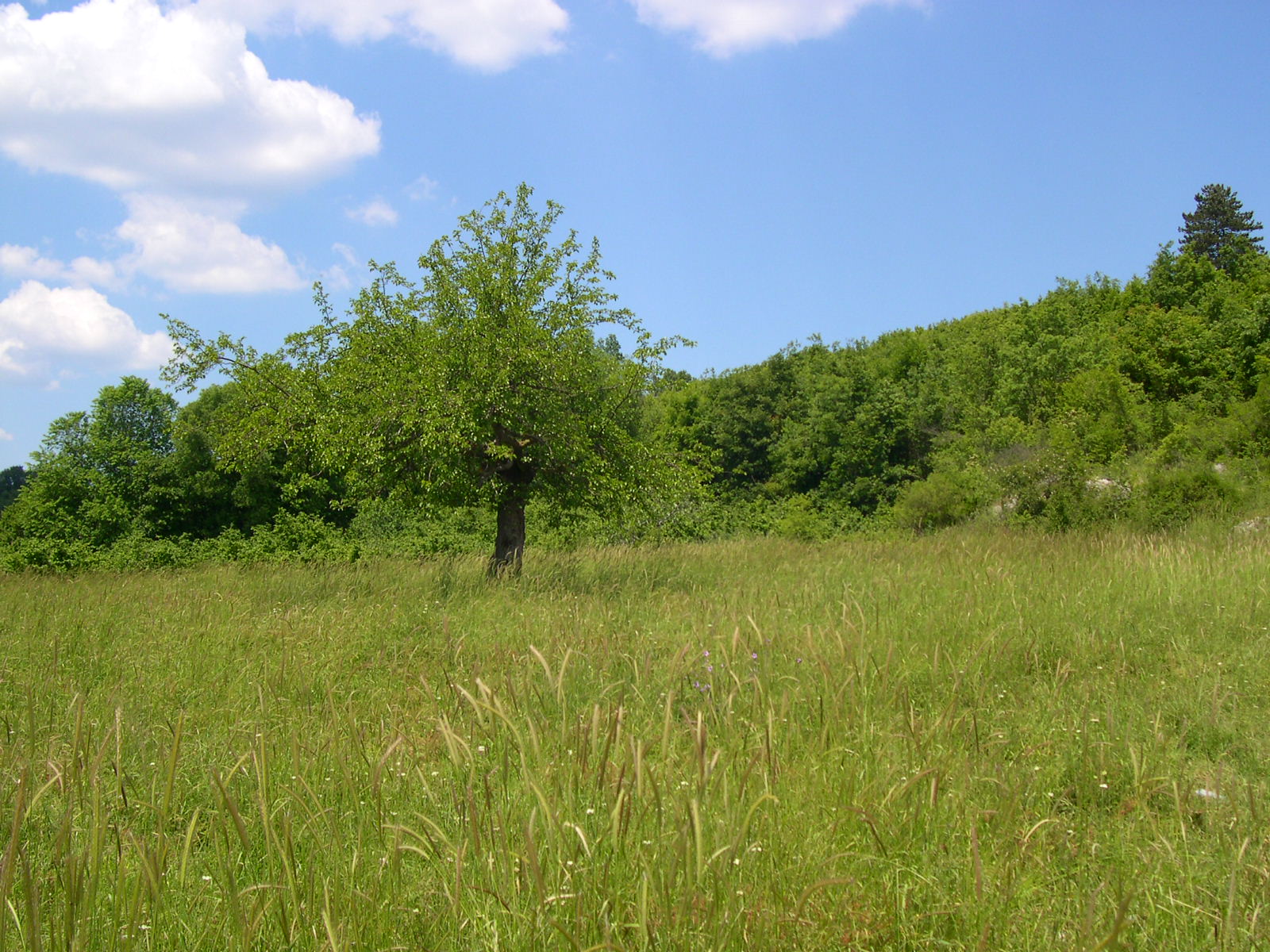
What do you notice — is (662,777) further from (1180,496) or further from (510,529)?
(1180,496)

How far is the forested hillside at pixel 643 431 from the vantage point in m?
11.4

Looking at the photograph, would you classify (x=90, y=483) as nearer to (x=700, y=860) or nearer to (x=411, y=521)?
(x=411, y=521)

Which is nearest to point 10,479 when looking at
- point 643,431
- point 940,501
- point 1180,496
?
point 643,431

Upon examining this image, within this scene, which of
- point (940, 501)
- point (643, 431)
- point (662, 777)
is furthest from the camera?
point (940, 501)

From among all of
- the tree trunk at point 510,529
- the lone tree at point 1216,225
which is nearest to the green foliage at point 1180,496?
the tree trunk at point 510,529

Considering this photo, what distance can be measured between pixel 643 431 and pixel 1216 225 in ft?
184

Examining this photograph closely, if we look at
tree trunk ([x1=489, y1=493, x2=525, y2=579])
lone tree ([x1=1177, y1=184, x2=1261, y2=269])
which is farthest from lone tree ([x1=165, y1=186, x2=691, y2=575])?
lone tree ([x1=1177, y1=184, x2=1261, y2=269])

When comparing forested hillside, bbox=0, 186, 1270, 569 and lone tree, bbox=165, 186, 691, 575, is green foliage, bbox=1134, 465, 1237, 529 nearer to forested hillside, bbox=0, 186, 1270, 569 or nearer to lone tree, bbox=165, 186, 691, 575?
forested hillside, bbox=0, 186, 1270, 569

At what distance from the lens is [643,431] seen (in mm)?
26125

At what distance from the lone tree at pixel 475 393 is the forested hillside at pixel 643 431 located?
0.04 m

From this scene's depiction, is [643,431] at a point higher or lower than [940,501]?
higher

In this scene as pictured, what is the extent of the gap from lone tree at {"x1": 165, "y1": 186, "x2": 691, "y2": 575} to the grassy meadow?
3.80m

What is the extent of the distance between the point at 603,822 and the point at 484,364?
901cm

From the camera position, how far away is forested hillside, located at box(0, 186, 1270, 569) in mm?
11430
